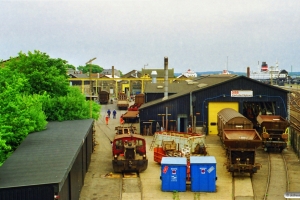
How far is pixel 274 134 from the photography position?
31.2 meters

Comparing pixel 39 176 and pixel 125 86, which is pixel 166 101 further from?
pixel 125 86

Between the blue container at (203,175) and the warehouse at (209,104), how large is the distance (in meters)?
18.2

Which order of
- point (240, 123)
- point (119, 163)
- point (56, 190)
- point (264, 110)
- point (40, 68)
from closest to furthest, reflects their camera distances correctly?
point (56, 190), point (119, 163), point (240, 123), point (40, 68), point (264, 110)

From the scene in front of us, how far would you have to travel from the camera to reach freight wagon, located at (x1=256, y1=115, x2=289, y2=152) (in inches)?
1208

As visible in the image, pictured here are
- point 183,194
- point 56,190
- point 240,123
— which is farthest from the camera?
point 240,123

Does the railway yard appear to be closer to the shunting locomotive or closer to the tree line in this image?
the shunting locomotive

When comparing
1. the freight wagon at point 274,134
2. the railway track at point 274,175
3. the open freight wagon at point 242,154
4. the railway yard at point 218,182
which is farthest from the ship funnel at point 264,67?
the open freight wagon at point 242,154

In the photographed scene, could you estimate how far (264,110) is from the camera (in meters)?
42.6

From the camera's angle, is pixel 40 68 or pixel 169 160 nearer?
pixel 169 160

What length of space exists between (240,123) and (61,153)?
51.9 feet

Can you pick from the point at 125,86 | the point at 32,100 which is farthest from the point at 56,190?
the point at 125,86

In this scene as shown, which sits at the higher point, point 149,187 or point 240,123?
point 240,123

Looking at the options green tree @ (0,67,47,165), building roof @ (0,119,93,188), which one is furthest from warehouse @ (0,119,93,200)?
green tree @ (0,67,47,165)

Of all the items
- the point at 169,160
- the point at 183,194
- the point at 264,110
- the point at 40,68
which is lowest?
the point at 183,194
